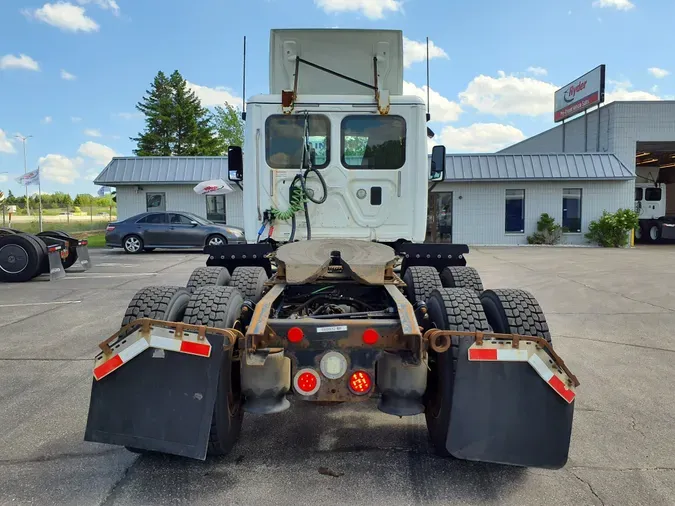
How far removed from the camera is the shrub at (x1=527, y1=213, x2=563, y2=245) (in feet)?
72.6

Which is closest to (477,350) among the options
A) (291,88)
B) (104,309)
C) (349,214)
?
(349,214)

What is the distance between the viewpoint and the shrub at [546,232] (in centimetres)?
2214

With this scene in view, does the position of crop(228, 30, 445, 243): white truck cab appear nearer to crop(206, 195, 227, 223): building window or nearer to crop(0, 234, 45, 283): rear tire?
crop(0, 234, 45, 283): rear tire

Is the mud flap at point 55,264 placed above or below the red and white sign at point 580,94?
below

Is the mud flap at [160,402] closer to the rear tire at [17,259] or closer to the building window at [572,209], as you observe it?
the rear tire at [17,259]

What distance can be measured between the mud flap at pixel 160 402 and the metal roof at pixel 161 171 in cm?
2012

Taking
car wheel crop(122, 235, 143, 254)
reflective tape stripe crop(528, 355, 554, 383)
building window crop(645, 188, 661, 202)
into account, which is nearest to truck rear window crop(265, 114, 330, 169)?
reflective tape stripe crop(528, 355, 554, 383)

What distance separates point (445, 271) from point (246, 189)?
2218 mm

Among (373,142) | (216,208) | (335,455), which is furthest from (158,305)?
(216,208)

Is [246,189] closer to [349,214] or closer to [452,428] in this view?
[349,214]

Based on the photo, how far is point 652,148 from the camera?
2428cm

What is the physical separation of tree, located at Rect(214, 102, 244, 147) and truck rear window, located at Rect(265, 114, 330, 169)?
40.5m

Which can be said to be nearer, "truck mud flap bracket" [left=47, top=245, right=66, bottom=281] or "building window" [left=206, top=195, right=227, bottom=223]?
"truck mud flap bracket" [left=47, top=245, right=66, bottom=281]

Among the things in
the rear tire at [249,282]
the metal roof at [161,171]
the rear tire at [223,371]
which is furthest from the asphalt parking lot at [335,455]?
the metal roof at [161,171]
